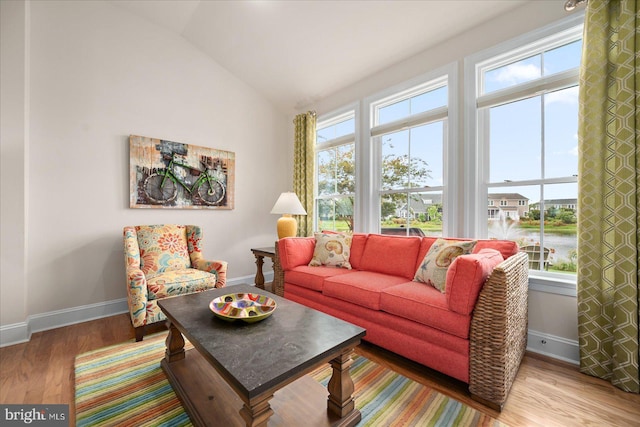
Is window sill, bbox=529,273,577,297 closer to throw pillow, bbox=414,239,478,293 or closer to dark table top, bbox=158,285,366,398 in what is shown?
throw pillow, bbox=414,239,478,293

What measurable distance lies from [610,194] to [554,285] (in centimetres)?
73

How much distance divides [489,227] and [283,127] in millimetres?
3258

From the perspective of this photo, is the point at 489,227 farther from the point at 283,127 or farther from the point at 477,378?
the point at 283,127

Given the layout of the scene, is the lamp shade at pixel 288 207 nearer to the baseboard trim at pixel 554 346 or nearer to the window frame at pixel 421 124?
the window frame at pixel 421 124

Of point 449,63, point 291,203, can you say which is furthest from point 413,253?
point 449,63

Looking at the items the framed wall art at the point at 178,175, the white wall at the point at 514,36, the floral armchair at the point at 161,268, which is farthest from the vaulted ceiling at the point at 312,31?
the floral armchair at the point at 161,268

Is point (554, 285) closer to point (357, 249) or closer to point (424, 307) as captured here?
point (424, 307)

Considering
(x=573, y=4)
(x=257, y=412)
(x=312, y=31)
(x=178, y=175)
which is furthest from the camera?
(x=178, y=175)

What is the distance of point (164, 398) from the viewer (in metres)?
1.57

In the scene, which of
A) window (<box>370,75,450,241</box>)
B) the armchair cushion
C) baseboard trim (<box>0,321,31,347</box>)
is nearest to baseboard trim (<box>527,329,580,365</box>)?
window (<box>370,75,450,241</box>)

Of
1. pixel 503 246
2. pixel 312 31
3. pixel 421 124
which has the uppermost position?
pixel 312 31

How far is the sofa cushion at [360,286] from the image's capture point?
2.05 meters

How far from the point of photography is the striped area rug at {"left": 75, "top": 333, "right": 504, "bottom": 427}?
1.41 metres

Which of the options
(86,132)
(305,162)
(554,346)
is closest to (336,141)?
(305,162)
